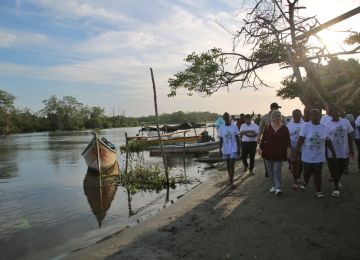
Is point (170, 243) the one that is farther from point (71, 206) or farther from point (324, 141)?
point (71, 206)

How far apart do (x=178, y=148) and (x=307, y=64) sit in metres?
18.7

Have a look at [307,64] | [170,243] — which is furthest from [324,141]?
[170,243]

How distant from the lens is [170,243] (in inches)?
241

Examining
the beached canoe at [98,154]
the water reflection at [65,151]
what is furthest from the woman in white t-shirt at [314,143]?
the water reflection at [65,151]

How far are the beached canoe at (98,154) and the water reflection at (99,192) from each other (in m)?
0.45

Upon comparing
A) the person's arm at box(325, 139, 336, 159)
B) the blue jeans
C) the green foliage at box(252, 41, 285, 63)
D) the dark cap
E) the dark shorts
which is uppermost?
the green foliage at box(252, 41, 285, 63)

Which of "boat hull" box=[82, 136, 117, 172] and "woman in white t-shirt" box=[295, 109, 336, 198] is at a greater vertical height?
"woman in white t-shirt" box=[295, 109, 336, 198]

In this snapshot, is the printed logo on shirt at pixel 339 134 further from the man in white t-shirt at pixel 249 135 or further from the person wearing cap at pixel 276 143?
the man in white t-shirt at pixel 249 135

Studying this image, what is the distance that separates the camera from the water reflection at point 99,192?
38.0ft

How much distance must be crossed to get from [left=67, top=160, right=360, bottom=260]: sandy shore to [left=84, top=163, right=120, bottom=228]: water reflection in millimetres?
3416

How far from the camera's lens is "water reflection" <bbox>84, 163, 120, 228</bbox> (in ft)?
38.0

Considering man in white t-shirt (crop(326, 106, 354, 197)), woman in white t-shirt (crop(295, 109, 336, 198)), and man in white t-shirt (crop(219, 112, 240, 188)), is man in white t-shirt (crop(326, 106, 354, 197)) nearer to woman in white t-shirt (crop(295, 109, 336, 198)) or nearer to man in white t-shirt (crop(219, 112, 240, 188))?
woman in white t-shirt (crop(295, 109, 336, 198))

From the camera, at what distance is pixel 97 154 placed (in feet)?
58.5

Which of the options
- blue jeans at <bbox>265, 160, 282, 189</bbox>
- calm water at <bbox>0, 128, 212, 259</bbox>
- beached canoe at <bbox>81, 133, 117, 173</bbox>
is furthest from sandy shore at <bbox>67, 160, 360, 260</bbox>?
beached canoe at <bbox>81, 133, 117, 173</bbox>
